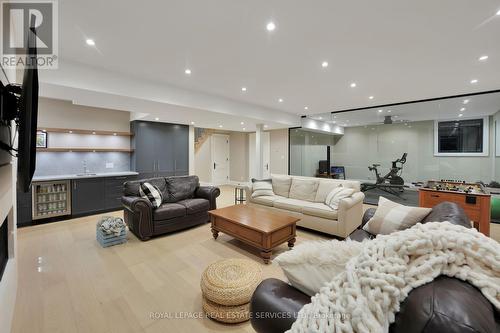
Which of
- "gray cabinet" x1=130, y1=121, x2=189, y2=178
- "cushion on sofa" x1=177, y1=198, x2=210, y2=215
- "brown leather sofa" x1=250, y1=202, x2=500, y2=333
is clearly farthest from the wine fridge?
"brown leather sofa" x1=250, y1=202, x2=500, y2=333

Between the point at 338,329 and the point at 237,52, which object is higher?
the point at 237,52

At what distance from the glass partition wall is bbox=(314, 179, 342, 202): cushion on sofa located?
2.52 meters

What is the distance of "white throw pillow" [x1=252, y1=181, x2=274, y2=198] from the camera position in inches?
177

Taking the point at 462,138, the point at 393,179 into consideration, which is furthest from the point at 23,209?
the point at 462,138

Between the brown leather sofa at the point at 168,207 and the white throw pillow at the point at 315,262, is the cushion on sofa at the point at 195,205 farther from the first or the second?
the white throw pillow at the point at 315,262

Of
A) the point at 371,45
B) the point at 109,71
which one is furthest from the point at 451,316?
the point at 109,71

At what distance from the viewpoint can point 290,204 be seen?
3.90 meters

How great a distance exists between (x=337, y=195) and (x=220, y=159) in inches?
246

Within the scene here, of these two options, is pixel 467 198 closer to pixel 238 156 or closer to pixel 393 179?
pixel 393 179

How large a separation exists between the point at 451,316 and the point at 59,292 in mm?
2936

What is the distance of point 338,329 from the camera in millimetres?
689

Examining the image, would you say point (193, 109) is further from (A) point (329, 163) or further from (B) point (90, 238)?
(A) point (329, 163)

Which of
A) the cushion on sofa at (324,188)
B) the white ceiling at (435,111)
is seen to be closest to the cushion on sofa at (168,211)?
the cushion on sofa at (324,188)

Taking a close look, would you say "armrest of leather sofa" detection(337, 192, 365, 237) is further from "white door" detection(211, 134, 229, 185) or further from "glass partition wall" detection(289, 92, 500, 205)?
"white door" detection(211, 134, 229, 185)
